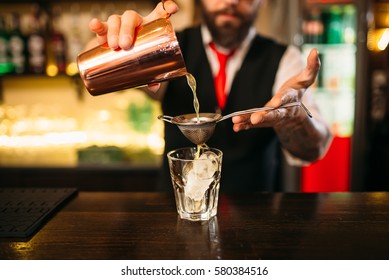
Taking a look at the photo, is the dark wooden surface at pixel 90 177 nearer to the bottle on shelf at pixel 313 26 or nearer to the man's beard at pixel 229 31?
the man's beard at pixel 229 31

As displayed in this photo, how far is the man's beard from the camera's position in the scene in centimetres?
195

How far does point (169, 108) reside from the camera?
204cm

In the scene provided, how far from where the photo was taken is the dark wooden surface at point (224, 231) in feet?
3.14

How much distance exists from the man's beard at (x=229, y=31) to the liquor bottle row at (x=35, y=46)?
1.53m

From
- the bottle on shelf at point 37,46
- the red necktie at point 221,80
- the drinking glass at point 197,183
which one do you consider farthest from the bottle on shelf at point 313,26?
the drinking glass at point 197,183

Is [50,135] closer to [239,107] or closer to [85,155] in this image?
[85,155]

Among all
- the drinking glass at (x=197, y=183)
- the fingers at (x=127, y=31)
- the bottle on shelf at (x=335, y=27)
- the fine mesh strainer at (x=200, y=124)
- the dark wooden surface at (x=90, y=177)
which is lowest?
the dark wooden surface at (x=90, y=177)

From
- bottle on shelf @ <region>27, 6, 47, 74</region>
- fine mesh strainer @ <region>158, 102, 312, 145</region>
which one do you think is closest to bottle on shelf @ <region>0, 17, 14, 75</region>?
bottle on shelf @ <region>27, 6, 47, 74</region>

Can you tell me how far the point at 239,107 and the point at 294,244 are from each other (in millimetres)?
1053

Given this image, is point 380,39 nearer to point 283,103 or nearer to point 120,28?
point 283,103

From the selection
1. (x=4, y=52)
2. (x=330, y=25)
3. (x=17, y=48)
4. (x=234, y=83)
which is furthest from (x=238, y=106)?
(x=4, y=52)

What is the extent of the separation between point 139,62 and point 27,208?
0.52m

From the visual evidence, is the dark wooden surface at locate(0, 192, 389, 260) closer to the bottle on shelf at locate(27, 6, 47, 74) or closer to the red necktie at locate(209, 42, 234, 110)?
the red necktie at locate(209, 42, 234, 110)
